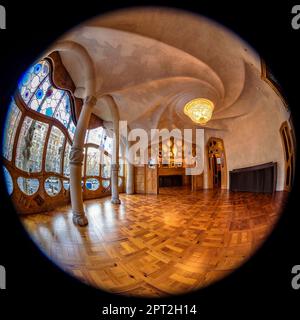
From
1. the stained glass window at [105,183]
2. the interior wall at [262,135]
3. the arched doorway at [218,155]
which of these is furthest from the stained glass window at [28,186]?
the stained glass window at [105,183]

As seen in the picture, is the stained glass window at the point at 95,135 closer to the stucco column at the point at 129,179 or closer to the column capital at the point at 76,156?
the stucco column at the point at 129,179

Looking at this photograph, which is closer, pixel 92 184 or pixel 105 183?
pixel 92 184

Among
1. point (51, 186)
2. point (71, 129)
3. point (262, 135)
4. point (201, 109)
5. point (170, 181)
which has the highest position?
point (201, 109)

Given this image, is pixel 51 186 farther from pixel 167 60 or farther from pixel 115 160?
pixel 167 60

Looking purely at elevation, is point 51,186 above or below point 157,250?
above

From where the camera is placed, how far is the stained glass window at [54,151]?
135cm

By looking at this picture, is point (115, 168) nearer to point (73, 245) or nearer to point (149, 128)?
point (149, 128)

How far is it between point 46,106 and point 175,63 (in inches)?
68.0

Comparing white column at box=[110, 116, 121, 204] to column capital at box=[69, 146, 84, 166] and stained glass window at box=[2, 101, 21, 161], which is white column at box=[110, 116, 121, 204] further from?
stained glass window at box=[2, 101, 21, 161]

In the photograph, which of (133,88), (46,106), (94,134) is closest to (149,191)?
(94,134)

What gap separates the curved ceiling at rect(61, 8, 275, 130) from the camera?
633 millimetres

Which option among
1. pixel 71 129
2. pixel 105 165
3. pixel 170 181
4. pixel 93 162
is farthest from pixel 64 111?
pixel 170 181

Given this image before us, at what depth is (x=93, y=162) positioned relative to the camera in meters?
2.81

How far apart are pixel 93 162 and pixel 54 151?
1355mm
